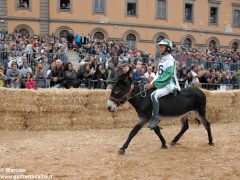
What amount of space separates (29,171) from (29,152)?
168 cm

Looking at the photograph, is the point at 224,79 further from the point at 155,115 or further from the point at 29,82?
the point at 155,115

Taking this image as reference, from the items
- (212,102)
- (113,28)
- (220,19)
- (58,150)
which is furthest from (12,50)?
(220,19)

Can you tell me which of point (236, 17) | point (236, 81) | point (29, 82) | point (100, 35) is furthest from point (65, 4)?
point (29, 82)

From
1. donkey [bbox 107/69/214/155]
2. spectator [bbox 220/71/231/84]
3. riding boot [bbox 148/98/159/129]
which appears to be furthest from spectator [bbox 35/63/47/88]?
spectator [bbox 220/71/231/84]

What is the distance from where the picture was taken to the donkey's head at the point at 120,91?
9672 millimetres

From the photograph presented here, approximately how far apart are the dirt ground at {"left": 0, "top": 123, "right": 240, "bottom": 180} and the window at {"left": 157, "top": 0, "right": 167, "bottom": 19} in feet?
114

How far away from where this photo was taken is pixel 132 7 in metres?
44.9

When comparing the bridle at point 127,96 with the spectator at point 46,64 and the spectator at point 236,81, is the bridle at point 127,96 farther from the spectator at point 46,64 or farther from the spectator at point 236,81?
the spectator at point 236,81

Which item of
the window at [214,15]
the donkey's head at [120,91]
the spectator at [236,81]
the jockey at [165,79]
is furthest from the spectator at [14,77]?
the window at [214,15]

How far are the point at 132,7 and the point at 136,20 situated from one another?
1.45m

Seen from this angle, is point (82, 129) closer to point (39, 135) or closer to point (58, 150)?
point (39, 135)

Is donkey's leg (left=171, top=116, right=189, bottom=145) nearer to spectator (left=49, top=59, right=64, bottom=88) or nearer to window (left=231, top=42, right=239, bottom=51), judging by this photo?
spectator (left=49, top=59, right=64, bottom=88)

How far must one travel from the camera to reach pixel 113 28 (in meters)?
43.4

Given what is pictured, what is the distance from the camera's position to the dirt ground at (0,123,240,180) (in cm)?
799
